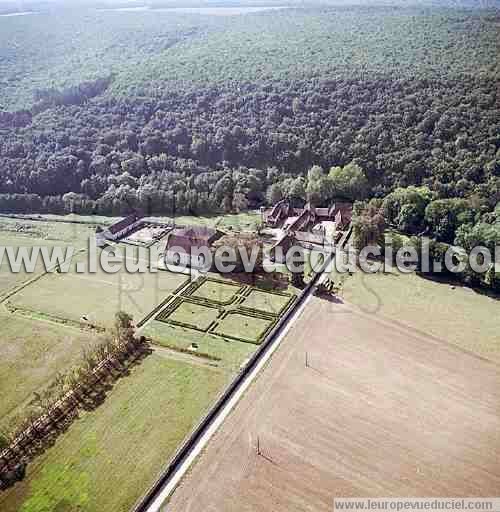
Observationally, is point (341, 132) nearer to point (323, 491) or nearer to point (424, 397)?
point (424, 397)

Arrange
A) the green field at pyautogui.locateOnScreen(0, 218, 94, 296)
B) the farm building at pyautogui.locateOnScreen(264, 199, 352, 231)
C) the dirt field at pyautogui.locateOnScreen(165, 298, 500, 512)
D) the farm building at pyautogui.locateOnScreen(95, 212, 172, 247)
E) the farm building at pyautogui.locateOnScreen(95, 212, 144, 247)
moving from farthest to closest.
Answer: the farm building at pyautogui.locateOnScreen(264, 199, 352, 231) < the farm building at pyautogui.locateOnScreen(95, 212, 144, 247) < the farm building at pyautogui.locateOnScreen(95, 212, 172, 247) < the green field at pyautogui.locateOnScreen(0, 218, 94, 296) < the dirt field at pyautogui.locateOnScreen(165, 298, 500, 512)

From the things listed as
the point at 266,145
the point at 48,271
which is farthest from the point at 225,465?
the point at 266,145

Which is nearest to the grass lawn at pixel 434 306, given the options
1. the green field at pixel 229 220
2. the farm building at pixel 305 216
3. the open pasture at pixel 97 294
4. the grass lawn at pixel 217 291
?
the grass lawn at pixel 217 291

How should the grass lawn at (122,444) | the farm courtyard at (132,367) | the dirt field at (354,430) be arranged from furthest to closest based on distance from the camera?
the farm courtyard at (132,367) < the grass lawn at (122,444) < the dirt field at (354,430)

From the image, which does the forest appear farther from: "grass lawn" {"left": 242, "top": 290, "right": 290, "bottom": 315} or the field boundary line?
the field boundary line

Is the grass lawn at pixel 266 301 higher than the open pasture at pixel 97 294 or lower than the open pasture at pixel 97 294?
lower

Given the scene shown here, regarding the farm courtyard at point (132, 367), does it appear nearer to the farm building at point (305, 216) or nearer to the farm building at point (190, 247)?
the farm building at point (190, 247)

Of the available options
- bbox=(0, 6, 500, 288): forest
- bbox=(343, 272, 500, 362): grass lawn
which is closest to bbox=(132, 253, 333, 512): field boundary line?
bbox=(343, 272, 500, 362): grass lawn

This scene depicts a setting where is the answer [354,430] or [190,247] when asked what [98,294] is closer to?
[190,247]
